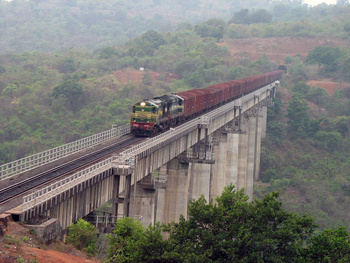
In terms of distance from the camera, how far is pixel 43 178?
1097 inches

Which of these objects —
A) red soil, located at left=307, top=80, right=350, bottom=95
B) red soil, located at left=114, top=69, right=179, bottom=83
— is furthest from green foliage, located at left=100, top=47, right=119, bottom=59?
red soil, located at left=307, top=80, right=350, bottom=95

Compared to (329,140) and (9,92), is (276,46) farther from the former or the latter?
(9,92)

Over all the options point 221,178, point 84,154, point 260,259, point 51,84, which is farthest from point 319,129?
point 260,259

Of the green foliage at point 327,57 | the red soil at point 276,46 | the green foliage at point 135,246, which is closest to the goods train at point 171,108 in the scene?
the green foliage at point 135,246

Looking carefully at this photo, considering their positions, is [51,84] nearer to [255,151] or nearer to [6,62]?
[6,62]

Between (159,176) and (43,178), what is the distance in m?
14.6

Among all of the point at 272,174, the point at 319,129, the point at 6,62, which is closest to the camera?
the point at 272,174

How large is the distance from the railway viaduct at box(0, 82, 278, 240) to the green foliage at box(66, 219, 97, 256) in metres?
0.50

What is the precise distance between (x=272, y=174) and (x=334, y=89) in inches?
1933

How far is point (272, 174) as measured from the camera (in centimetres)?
9000

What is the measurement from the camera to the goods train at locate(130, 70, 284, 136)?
4344cm

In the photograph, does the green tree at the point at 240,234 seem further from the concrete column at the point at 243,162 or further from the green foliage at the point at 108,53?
the green foliage at the point at 108,53

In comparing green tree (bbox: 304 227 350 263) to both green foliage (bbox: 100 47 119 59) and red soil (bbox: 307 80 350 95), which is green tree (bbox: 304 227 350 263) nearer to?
red soil (bbox: 307 80 350 95)

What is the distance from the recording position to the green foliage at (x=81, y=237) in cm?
2250
